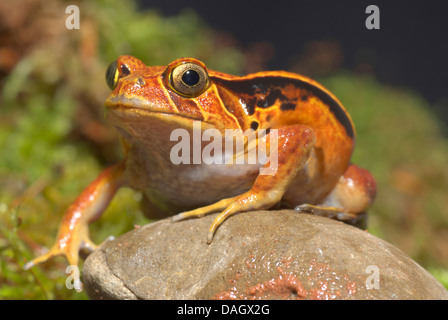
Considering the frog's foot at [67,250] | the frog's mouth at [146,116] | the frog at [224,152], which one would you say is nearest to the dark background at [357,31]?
the frog at [224,152]

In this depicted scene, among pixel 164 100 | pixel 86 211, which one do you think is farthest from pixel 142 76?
pixel 86 211

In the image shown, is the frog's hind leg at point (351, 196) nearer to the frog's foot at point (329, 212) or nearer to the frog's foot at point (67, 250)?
the frog's foot at point (329, 212)

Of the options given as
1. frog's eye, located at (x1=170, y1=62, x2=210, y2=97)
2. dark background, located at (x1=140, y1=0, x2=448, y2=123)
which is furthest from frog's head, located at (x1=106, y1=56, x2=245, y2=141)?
dark background, located at (x1=140, y1=0, x2=448, y2=123)

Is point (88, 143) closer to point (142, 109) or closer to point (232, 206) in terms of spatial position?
point (142, 109)

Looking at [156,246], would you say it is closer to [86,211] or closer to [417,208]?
[86,211]

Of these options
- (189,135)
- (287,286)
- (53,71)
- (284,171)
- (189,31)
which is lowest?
(287,286)

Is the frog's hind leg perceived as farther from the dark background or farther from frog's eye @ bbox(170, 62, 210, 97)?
the dark background
